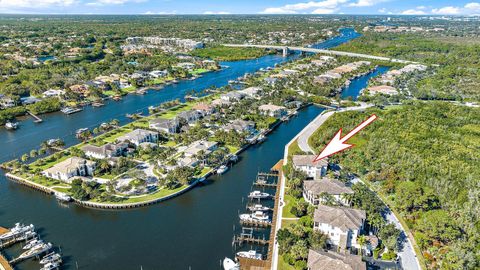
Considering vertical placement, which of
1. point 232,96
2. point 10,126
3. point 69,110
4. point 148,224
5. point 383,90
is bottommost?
point 148,224

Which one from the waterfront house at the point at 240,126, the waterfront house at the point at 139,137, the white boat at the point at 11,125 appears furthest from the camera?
the white boat at the point at 11,125

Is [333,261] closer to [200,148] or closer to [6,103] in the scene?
[200,148]

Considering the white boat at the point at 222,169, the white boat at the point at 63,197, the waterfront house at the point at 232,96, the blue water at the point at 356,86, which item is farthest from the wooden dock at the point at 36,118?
the blue water at the point at 356,86

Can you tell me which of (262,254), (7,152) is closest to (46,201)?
(7,152)

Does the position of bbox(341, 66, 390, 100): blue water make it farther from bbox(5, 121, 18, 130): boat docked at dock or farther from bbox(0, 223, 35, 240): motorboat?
bbox(0, 223, 35, 240): motorboat

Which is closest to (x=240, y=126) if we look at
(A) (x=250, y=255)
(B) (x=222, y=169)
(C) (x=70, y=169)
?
(B) (x=222, y=169)

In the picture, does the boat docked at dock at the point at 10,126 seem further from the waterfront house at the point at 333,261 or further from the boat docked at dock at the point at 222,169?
the waterfront house at the point at 333,261
